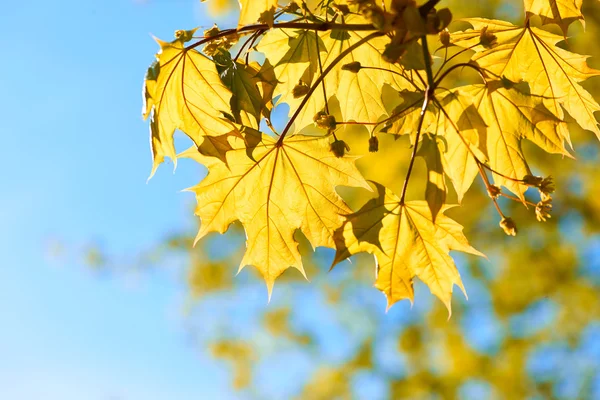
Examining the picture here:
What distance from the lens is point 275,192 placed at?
1610 millimetres

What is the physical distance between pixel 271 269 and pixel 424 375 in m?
7.19

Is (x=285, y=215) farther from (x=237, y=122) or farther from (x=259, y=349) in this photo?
(x=259, y=349)

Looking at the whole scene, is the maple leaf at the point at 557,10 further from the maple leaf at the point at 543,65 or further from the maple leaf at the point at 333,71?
the maple leaf at the point at 333,71

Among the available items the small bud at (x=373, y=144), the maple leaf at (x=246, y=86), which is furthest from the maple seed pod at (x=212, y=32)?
the small bud at (x=373, y=144)

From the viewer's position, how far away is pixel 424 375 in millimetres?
8180

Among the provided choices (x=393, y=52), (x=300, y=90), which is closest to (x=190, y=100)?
(x=300, y=90)

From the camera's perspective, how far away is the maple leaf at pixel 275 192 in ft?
5.13

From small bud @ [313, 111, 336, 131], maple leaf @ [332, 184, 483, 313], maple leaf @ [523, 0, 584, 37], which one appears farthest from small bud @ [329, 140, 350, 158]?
maple leaf @ [523, 0, 584, 37]

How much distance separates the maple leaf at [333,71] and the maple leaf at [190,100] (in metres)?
0.18

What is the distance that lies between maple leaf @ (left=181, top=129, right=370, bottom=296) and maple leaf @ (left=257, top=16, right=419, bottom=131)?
0.41 ft

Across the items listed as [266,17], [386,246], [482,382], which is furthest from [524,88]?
[482,382]

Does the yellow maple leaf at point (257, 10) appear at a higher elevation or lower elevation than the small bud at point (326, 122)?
lower

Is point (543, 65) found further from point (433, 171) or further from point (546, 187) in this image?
point (433, 171)

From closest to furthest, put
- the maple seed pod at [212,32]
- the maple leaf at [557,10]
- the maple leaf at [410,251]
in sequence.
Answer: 1. the maple seed pod at [212,32]
2. the maple leaf at [557,10]
3. the maple leaf at [410,251]
